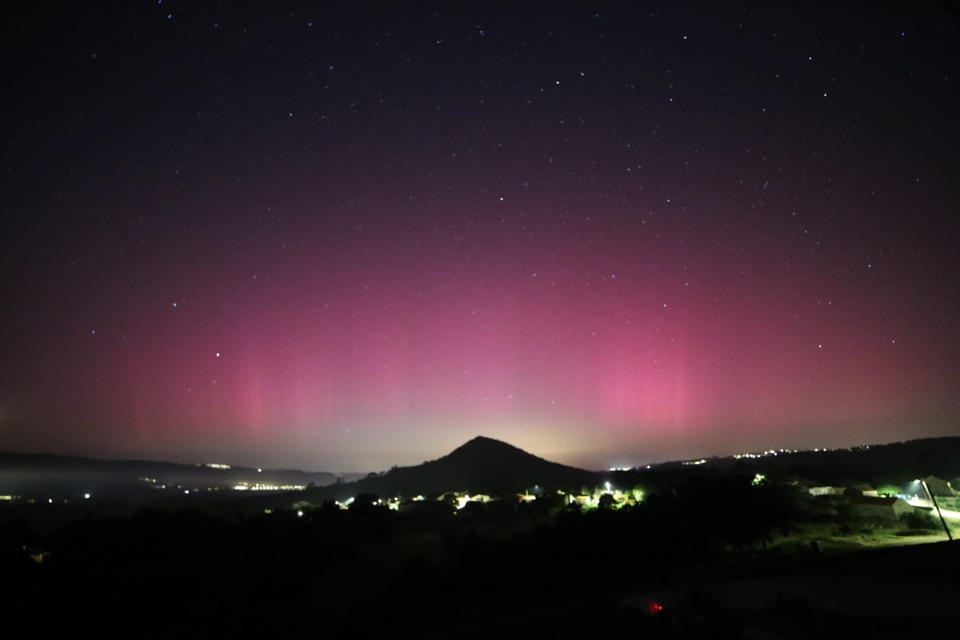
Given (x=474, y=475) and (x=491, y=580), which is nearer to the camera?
(x=491, y=580)

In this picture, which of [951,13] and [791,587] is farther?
[791,587]

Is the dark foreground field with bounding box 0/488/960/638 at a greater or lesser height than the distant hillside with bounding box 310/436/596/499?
lesser

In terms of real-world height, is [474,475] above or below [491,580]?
above

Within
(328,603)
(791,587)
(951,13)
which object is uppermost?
(951,13)

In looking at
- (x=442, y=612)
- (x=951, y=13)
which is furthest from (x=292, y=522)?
(x=951, y=13)

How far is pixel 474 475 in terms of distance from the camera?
333 ft

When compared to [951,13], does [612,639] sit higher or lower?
lower

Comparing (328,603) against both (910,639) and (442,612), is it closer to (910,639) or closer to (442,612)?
(442,612)

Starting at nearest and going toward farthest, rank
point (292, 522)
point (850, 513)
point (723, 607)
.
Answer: point (723, 607)
point (850, 513)
point (292, 522)

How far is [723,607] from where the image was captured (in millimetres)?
12523

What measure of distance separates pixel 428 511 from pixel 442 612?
34503mm

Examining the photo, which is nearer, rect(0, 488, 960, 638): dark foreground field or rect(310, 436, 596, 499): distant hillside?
rect(0, 488, 960, 638): dark foreground field

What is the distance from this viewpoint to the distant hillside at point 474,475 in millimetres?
88375

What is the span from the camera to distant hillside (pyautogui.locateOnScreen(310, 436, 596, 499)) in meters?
88.4
